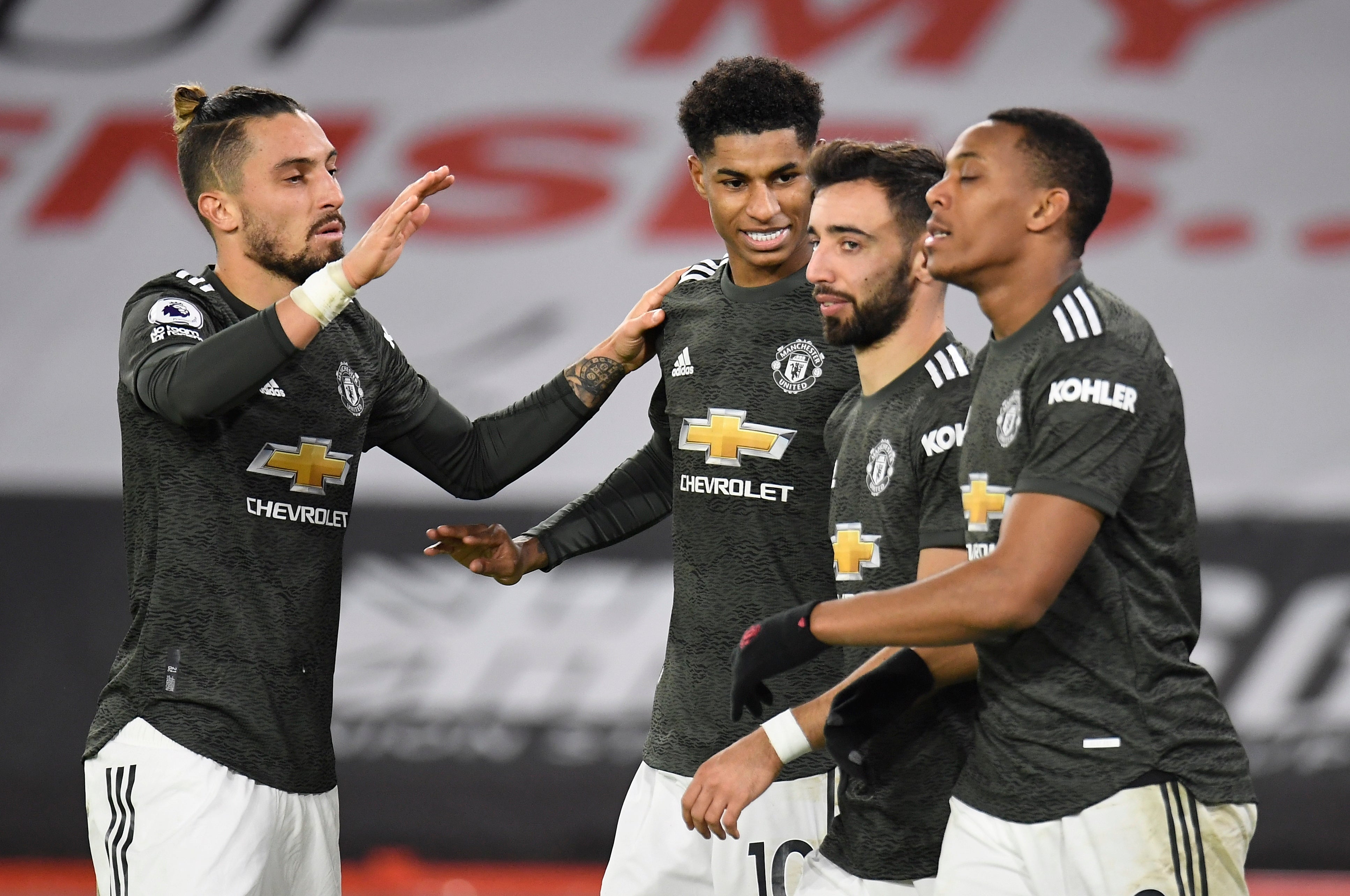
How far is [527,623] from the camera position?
559 cm

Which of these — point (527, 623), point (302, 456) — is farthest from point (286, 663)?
point (527, 623)

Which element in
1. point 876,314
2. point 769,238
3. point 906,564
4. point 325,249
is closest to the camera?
point 906,564

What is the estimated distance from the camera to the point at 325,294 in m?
2.43

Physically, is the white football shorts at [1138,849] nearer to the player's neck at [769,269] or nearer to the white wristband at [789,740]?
the white wristband at [789,740]

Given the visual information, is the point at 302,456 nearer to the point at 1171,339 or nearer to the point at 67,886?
the point at 67,886

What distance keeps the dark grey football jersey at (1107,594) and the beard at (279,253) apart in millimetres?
1428

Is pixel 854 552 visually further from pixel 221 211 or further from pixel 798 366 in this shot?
pixel 221 211

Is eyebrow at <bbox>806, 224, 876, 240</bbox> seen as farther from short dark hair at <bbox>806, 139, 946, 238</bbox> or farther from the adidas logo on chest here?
the adidas logo on chest

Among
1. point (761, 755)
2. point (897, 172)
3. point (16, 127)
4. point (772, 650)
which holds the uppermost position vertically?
point (16, 127)

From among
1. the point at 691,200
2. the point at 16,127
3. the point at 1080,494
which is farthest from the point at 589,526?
the point at 16,127

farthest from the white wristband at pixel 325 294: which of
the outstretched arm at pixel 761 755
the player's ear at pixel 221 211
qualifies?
the outstretched arm at pixel 761 755

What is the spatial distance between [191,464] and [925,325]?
1.34 meters

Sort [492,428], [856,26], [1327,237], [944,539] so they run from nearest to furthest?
[944,539] → [492,428] → [1327,237] → [856,26]

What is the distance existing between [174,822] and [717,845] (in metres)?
0.96
